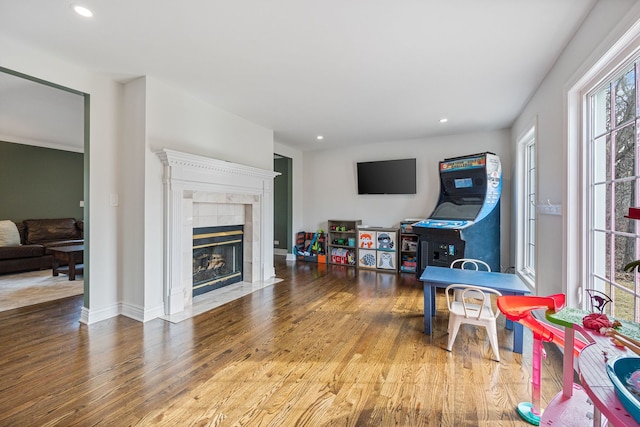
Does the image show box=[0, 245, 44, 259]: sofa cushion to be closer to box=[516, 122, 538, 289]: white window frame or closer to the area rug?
the area rug

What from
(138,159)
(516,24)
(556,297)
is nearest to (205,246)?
(138,159)

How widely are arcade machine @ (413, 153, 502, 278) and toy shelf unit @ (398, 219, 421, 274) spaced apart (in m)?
0.63

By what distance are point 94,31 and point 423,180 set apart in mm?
4727

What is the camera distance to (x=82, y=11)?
1871 millimetres

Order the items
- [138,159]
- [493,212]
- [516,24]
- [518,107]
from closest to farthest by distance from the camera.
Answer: [516,24] < [138,159] < [518,107] < [493,212]

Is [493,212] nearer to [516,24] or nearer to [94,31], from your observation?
[516,24]

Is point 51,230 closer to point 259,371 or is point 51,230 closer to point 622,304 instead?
point 259,371

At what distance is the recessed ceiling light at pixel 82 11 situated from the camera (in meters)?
1.83

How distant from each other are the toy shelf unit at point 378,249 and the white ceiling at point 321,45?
91.7 inches

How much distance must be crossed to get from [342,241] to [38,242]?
5510 mm

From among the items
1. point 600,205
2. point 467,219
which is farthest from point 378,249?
point 600,205

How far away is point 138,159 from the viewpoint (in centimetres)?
286

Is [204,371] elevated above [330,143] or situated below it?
below

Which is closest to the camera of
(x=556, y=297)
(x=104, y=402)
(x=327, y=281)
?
(x=556, y=297)
